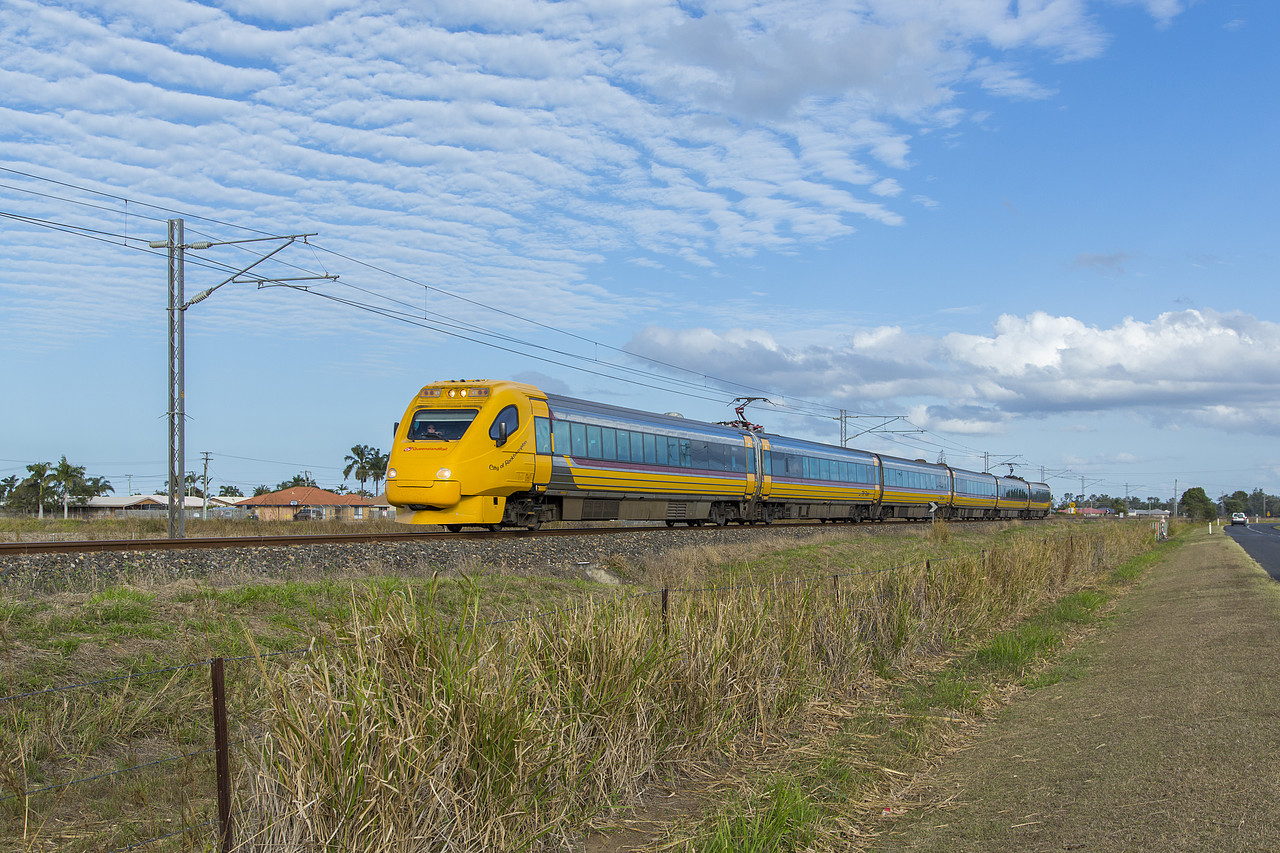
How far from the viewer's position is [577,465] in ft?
73.0

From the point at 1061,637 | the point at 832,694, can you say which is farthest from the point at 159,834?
the point at 1061,637

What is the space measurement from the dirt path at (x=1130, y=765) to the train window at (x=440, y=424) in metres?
12.3

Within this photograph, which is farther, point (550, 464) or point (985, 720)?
point (550, 464)

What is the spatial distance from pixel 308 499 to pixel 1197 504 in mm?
140694

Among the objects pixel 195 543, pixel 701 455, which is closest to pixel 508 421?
pixel 195 543

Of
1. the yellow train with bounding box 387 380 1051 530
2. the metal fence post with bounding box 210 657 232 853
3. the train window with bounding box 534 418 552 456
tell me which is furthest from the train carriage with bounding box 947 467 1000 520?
the metal fence post with bounding box 210 657 232 853

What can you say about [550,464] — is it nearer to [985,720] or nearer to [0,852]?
[985,720]

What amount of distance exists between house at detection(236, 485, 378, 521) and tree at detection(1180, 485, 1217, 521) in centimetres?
12554

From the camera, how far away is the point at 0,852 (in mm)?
4910

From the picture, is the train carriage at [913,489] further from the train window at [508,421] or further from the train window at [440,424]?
the train window at [440,424]

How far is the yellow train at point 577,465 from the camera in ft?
63.8

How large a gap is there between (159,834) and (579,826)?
2.28 metres

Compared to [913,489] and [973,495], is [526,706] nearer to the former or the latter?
[913,489]

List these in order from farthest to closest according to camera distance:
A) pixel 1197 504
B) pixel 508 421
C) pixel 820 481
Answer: pixel 1197 504 < pixel 820 481 < pixel 508 421
